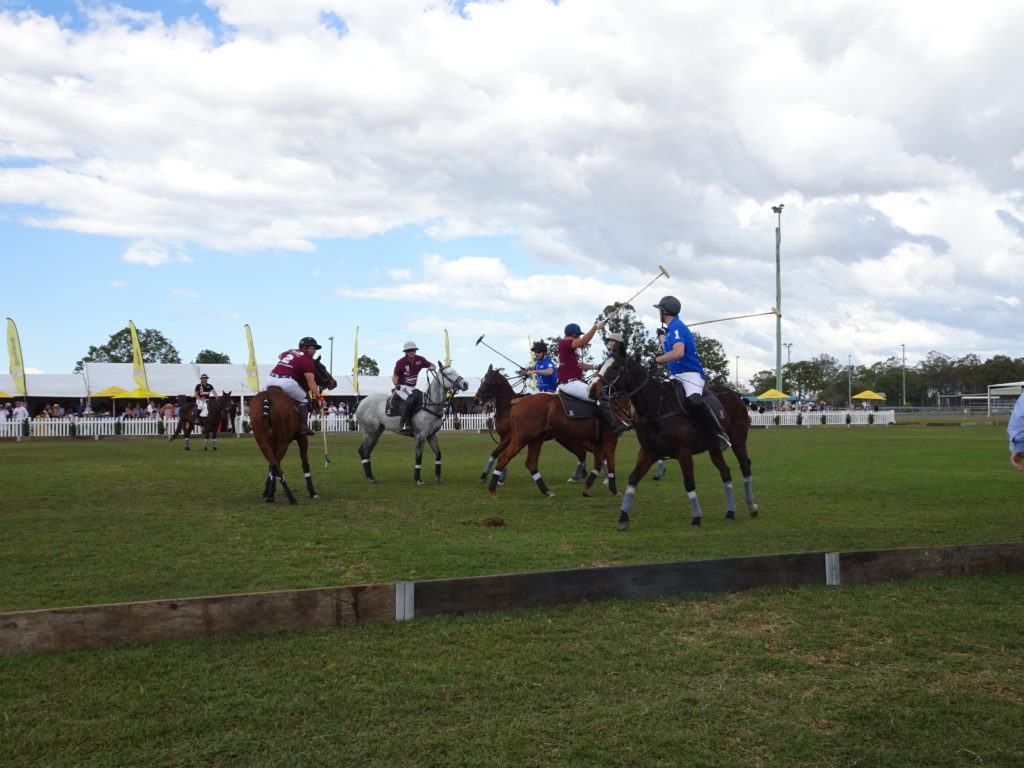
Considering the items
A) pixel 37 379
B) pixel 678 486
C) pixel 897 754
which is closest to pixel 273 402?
pixel 678 486

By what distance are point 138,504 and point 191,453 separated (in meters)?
13.0

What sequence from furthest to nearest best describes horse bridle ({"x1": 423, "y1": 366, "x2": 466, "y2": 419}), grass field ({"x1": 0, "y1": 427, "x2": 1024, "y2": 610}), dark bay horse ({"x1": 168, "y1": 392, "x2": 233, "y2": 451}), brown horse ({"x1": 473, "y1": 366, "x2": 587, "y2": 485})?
1. dark bay horse ({"x1": 168, "y1": 392, "x2": 233, "y2": 451})
2. horse bridle ({"x1": 423, "y1": 366, "x2": 466, "y2": 419})
3. brown horse ({"x1": 473, "y1": 366, "x2": 587, "y2": 485})
4. grass field ({"x1": 0, "y1": 427, "x2": 1024, "y2": 610})

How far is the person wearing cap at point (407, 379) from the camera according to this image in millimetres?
15367

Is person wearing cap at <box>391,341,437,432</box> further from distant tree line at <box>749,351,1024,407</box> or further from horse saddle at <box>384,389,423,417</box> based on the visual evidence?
distant tree line at <box>749,351,1024,407</box>

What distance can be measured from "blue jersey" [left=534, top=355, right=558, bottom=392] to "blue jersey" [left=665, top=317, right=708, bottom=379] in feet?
19.0

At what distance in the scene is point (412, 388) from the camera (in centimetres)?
1557

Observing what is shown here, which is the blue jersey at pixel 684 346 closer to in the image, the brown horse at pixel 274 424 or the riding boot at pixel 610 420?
the riding boot at pixel 610 420

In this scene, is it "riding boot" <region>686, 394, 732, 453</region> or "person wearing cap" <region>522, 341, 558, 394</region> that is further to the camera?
"person wearing cap" <region>522, 341, 558, 394</region>

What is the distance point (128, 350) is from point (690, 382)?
97.2 m

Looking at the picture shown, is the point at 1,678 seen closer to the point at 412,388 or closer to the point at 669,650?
the point at 669,650

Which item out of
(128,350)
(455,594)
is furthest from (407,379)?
(128,350)

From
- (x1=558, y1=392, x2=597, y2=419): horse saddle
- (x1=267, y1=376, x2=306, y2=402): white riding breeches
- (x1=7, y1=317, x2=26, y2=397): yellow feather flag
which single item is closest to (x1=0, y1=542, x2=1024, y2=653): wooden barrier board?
(x1=558, y1=392, x2=597, y2=419): horse saddle

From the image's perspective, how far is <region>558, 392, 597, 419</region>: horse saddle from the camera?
13.1 metres

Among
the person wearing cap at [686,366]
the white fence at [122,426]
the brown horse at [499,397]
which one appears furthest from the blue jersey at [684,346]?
the white fence at [122,426]
